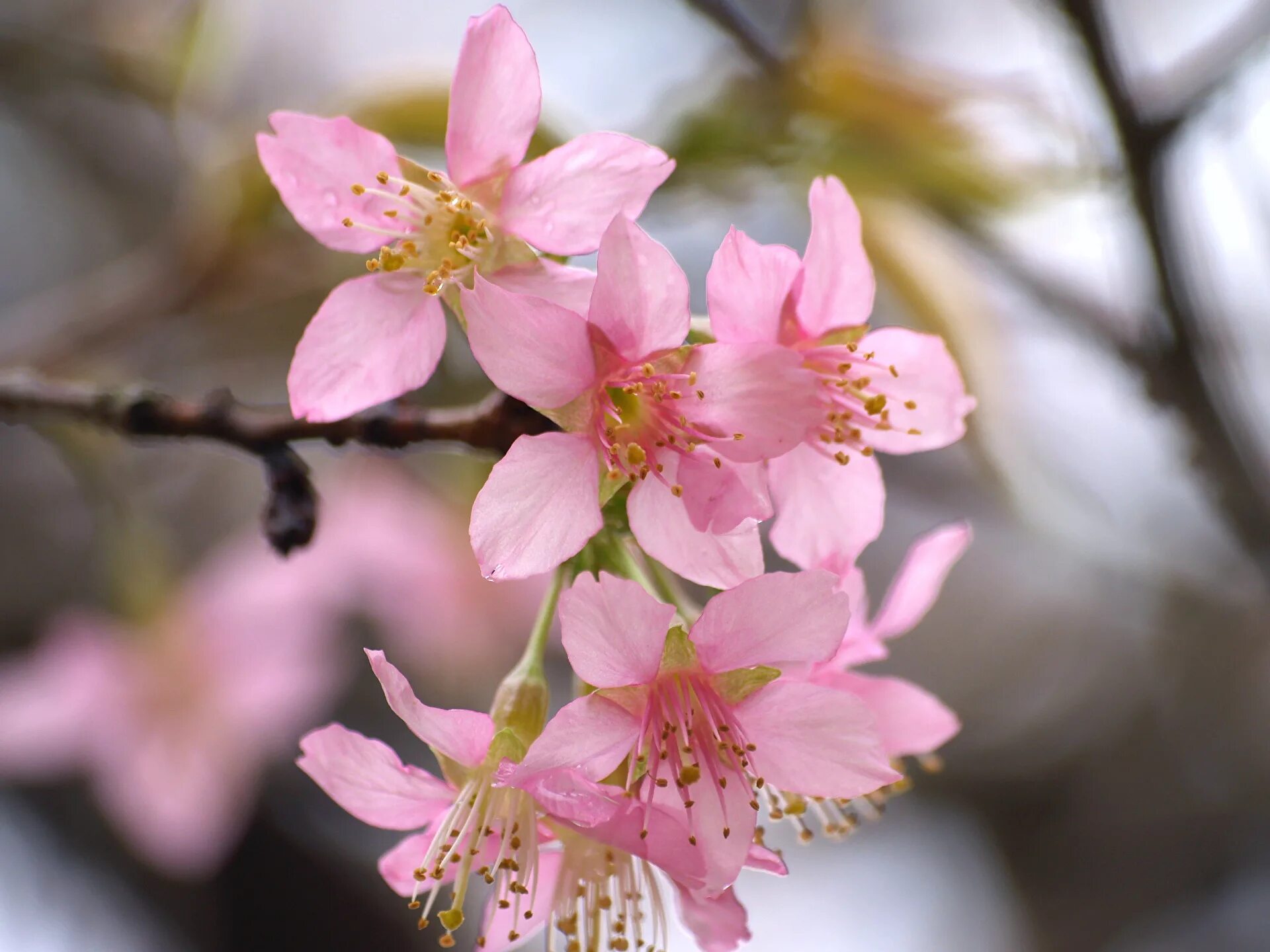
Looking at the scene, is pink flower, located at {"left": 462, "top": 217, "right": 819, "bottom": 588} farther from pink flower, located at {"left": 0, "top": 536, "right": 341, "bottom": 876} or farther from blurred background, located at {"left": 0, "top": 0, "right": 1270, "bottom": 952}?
pink flower, located at {"left": 0, "top": 536, "right": 341, "bottom": 876}

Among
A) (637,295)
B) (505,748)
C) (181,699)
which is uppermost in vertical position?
(637,295)

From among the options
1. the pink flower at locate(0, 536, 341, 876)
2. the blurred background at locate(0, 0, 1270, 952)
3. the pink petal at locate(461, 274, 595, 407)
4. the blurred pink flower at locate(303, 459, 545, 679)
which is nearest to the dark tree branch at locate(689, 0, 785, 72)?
the blurred background at locate(0, 0, 1270, 952)

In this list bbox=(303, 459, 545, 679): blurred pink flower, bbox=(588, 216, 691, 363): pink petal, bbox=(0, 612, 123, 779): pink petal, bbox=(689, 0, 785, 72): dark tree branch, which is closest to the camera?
bbox=(588, 216, 691, 363): pink petal

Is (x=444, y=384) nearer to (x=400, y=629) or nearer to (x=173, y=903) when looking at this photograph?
(x=400, y=629)

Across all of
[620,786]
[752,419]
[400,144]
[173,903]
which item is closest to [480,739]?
[620,786]

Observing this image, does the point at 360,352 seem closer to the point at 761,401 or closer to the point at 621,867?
the point at 761,401

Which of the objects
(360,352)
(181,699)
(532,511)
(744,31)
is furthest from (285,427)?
(181,699)
